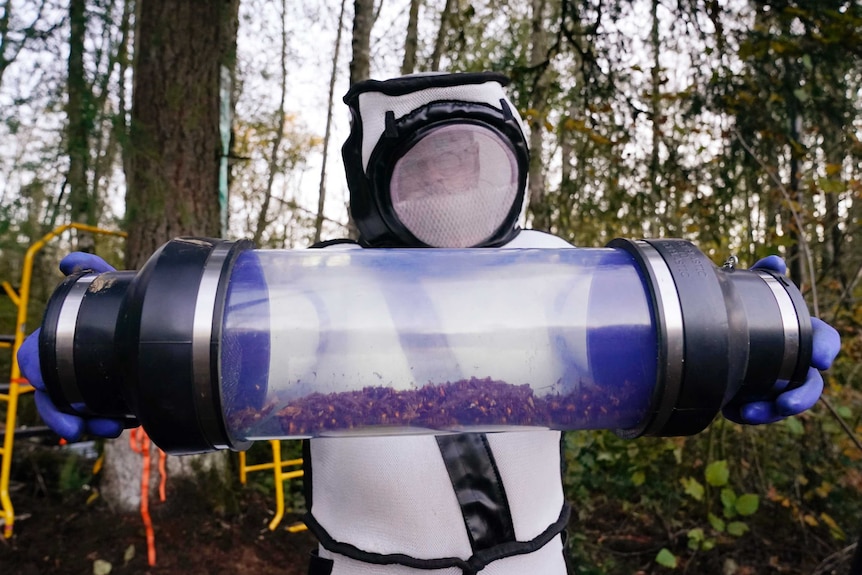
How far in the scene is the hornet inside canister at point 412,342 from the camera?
0.79 m

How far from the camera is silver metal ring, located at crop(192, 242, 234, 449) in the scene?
0.76 m

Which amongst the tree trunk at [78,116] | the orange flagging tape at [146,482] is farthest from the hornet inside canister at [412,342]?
the orange flagging tape at [146,482]

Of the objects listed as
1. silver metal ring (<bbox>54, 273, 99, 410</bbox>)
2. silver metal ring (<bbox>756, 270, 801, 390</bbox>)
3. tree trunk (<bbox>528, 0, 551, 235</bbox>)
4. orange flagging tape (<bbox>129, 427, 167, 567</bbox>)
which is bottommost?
orange flagging tape (<bbox>129, 427, 167, 567</bbox>)

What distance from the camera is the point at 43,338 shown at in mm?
841

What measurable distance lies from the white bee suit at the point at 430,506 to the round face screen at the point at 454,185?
0.50 meters

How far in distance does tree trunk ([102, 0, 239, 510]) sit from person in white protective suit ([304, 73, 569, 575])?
6.53ft

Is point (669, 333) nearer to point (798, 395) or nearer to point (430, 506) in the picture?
point (798, 395)

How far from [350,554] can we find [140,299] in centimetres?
81

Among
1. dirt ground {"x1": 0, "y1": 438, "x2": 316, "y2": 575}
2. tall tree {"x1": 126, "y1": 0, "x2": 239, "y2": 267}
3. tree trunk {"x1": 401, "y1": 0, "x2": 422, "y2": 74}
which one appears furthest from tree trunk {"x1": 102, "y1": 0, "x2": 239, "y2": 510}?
tree trunk {"x1": 401, "y1": 0, "x2": 422, "y2": 74}

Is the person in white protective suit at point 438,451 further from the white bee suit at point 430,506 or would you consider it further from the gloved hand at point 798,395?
the gloved hand at point 798,395

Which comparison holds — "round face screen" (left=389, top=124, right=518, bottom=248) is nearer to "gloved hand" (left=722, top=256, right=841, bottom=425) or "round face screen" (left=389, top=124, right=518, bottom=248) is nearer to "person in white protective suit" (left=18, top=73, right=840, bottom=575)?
"person in white protective suit" (left=18, top=73, right=840, bottom=575)

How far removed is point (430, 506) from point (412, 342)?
0.54m

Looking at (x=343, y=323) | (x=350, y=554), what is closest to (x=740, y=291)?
(x=343, y=323)

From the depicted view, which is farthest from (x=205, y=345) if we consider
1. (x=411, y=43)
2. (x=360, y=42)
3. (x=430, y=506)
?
(x=411, y=43)
